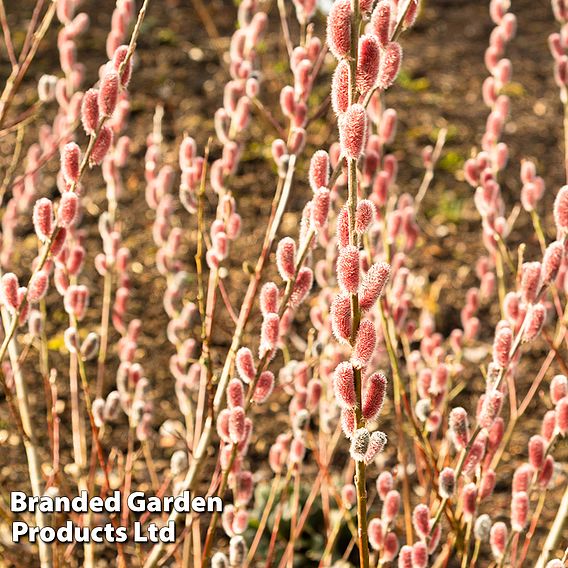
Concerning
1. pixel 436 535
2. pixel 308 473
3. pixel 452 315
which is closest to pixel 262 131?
pixel 452 315

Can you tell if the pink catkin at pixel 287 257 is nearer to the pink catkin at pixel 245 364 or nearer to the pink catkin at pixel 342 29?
the pink catkin at pixel 245 364

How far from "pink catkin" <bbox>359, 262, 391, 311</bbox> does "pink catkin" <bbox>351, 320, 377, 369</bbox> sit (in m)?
0.04

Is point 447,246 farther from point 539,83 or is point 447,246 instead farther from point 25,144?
point 25,144

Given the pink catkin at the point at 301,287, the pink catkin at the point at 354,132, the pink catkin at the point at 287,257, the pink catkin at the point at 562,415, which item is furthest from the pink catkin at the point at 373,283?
the pink catkin at the point at 562,415

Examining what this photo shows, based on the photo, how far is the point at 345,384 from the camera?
1010mm

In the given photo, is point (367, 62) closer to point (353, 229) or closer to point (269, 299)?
point (353, 229)

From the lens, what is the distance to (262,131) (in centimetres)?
466

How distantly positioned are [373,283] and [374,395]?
0.13 m

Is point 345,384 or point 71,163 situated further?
point 71,163

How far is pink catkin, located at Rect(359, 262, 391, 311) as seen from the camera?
101cm

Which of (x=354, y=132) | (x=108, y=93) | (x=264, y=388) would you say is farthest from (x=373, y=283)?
(x=108, y=93)

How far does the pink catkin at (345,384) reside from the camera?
39.7 inches

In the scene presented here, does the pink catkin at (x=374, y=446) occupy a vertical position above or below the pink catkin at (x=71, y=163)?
below

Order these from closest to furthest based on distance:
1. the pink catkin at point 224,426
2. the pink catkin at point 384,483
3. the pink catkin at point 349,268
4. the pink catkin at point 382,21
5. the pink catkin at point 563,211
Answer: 1. the pink catkin at point 349,268
2. the pink catkin at point 382,21
3. the pink catkin at point 563,211
4. the pink catkin at point 224,426
5. the pink catkin at point 384,483
